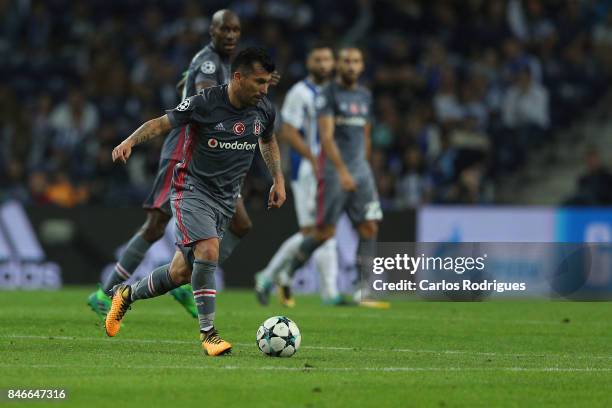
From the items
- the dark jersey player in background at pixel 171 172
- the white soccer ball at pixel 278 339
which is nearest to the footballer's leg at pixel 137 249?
the dark jersey player in background at pixel 171 172

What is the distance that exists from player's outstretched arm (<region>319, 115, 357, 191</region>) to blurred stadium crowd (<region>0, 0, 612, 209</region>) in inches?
196

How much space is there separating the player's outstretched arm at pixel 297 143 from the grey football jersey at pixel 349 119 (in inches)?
14.5

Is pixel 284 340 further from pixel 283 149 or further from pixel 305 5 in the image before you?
pixel 305 5

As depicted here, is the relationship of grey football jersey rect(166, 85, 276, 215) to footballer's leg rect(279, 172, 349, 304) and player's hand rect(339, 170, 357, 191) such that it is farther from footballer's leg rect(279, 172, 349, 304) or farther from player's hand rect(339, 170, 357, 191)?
footballer's leg rect(279, 172, 349, 304)

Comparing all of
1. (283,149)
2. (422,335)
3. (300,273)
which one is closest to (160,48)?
(283,149)

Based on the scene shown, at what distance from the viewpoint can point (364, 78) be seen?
2206 cm

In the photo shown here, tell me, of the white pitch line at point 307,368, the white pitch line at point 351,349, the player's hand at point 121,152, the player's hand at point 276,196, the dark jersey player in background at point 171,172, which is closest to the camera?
the white pitch line at point 307,368

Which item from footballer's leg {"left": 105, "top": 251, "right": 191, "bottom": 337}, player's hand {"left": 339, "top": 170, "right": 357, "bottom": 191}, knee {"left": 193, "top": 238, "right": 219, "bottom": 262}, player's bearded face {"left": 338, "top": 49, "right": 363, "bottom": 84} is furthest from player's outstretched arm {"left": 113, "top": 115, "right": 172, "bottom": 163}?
player's bearded face {"left": 338, "top": 49, "right": 363, "bottom": 84}

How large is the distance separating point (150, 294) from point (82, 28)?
15375 mm

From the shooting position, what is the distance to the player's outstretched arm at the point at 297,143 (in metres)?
14.6

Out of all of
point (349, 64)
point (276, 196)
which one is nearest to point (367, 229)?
point (349, 64)

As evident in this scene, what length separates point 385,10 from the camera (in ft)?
77.3

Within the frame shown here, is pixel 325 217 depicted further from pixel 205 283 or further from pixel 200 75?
pixel 205 283

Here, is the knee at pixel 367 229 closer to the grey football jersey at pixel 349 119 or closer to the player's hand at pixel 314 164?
the grey football jersey at pixel 349 119
